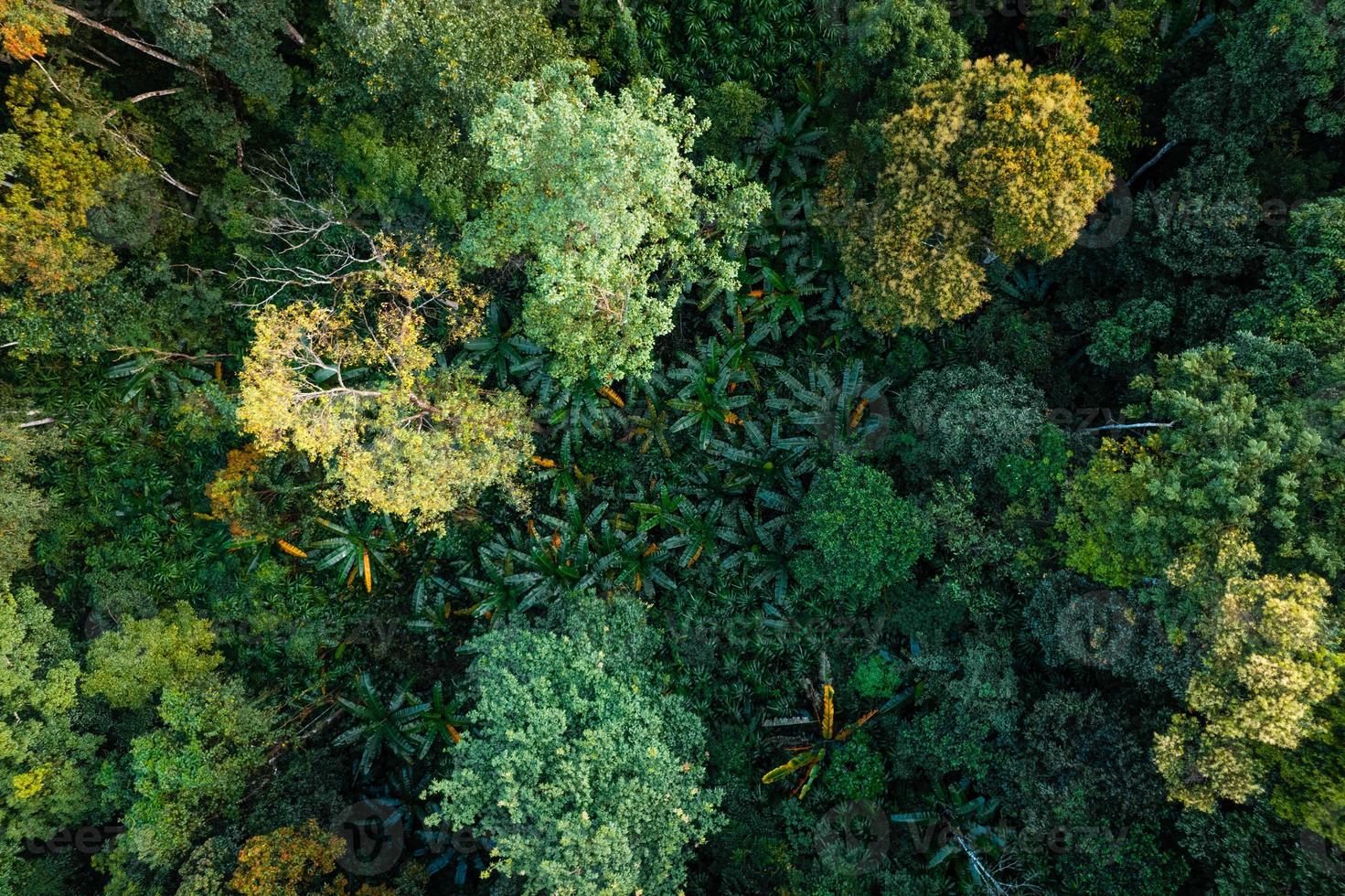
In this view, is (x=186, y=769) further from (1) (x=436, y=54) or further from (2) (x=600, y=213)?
(1) (x=436, y=54)

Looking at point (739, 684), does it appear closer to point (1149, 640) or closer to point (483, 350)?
point (1149, 640)

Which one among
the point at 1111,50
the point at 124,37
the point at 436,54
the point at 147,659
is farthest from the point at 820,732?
the point at 124,37

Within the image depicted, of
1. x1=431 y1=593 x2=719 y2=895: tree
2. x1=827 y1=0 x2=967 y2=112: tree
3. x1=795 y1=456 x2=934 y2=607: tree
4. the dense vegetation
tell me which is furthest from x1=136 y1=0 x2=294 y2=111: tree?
x1=795 y1=456 x2=934 y2=607: tree

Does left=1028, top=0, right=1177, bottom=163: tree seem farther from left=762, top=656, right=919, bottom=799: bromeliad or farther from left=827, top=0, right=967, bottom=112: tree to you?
left=762, top=656, right=919, bottom=799: bromeliad

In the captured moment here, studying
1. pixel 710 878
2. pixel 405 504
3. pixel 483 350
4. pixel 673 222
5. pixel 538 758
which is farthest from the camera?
pixel 483 350

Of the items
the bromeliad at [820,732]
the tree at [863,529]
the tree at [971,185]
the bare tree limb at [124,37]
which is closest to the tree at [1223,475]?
the tree at [863,529]

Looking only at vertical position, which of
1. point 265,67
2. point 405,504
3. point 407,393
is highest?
point 265,67

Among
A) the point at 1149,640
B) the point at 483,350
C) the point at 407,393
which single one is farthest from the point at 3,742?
the point at 1149,640

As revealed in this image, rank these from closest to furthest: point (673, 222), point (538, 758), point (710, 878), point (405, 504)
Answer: point (538, 758)
point (405, 504)
point (673, 222)
point (710, 878)
